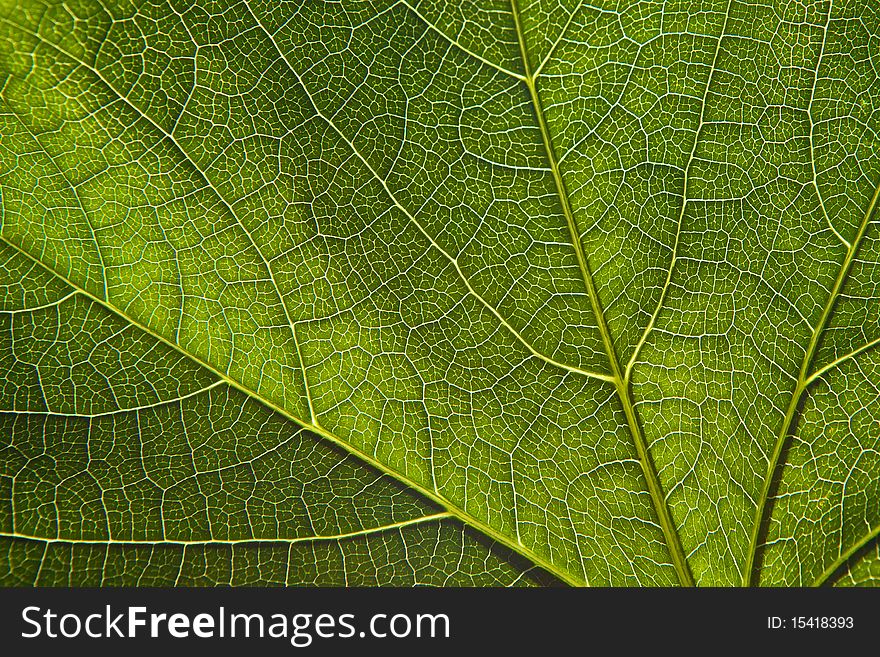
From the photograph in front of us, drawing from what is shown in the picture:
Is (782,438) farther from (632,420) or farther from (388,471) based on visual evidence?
(388,471)

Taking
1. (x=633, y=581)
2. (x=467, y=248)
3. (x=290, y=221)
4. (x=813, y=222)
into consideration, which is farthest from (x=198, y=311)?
(x=813, y=222)

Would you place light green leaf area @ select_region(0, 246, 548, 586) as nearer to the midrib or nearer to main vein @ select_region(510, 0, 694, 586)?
the midrib

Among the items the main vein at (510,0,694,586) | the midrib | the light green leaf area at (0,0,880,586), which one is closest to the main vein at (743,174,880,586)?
the light green leaf area at (0,0,880,586)

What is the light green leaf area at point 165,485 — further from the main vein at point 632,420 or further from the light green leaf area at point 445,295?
the main vein at point 632,420

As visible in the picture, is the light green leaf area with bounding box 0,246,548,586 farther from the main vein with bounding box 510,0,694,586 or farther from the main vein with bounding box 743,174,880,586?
the main vein with bounding box 743,174,880,586

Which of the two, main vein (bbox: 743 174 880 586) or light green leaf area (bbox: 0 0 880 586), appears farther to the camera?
main vein (bbox: 743 174 880 586)

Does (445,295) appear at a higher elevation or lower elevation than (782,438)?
higher

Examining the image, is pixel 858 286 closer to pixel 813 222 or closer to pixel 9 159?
pixel 813 222

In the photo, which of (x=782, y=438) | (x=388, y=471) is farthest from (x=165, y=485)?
(x=782, y=438)
